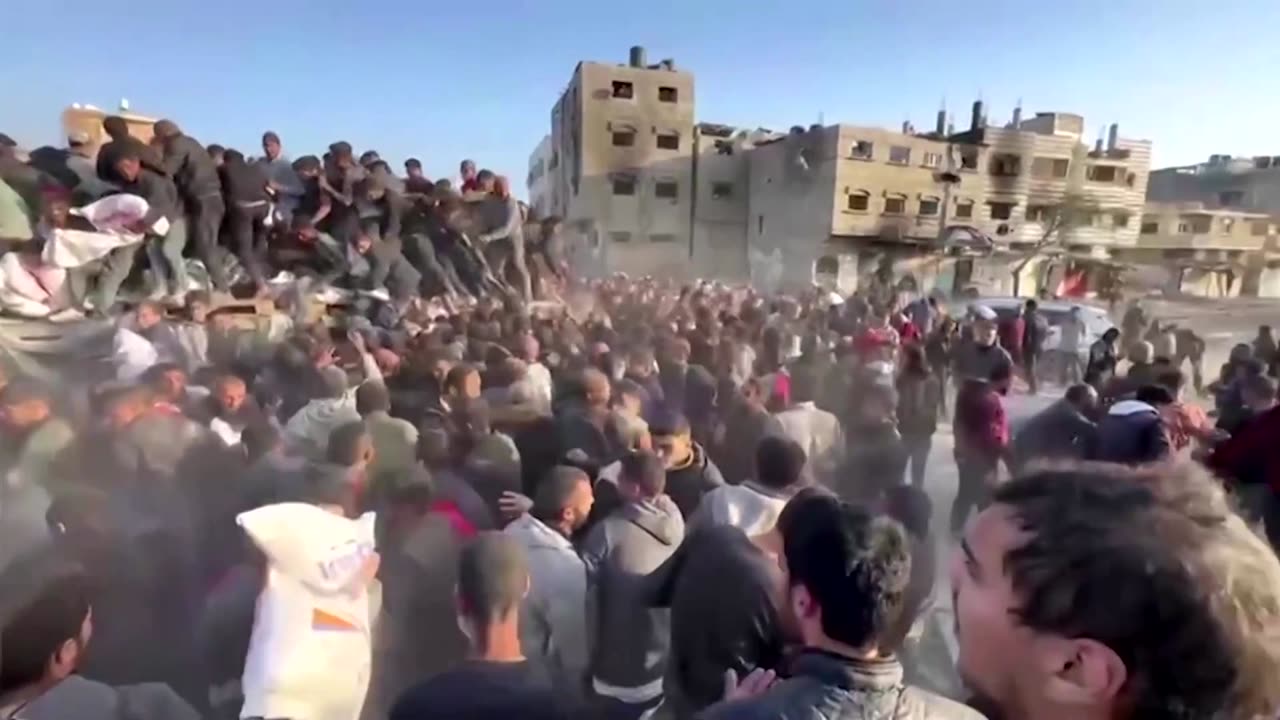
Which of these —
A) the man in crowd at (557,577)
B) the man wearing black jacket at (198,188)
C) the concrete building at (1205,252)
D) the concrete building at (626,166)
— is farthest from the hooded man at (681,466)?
the concrete building at (1205,252)

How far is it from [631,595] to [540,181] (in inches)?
186

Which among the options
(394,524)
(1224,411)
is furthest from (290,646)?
(1224,411)

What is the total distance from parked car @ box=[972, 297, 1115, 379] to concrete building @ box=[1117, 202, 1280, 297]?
4.53 ft

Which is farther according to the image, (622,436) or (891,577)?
(622,436)

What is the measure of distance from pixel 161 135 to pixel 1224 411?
5860 mm

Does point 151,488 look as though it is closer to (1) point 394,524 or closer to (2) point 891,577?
(1) point 394,524

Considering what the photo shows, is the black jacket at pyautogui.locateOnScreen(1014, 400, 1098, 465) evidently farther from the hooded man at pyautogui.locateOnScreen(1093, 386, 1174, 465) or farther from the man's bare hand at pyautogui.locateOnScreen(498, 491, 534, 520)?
the man's bare hand at pyautogui.locateOnScreen(498, 491, 534, 520)

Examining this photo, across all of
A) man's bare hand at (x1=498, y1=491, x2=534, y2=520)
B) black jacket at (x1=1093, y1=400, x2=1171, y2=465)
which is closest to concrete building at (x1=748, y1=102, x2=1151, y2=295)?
black jacket at (x1=1093, y1=400, x2=1171, y2=465)

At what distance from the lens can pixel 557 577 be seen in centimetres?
204

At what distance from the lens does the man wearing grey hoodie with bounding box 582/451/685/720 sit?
2072mm

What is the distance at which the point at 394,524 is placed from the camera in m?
2.17

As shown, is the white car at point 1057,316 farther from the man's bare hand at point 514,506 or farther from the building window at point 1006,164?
the man's bare hand at point 514,506

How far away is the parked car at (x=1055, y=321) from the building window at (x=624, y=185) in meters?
3.37

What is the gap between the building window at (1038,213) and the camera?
6.80 meters
